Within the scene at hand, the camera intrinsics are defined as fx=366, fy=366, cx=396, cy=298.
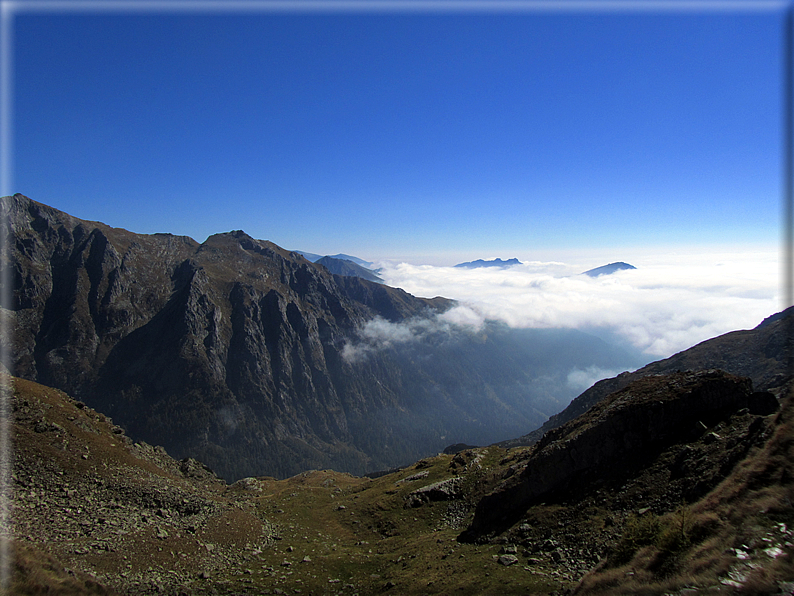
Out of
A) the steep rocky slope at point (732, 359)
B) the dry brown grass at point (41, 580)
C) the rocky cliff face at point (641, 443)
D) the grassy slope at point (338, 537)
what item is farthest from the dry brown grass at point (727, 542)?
the steep rocky slope at point (732, 359)

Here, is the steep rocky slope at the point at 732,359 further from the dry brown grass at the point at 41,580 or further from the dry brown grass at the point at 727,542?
the dry brown grass at the point at 41,580

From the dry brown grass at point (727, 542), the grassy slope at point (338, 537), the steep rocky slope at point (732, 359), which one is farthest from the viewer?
the steep rocky slope at point (732, 359)

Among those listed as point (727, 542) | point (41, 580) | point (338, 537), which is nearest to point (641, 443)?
point (727, 542)

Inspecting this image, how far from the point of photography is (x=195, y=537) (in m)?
32.8

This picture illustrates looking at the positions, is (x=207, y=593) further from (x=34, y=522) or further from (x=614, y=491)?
(x=614, y=491)

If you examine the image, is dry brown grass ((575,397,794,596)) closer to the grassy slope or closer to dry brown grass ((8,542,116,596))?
the grassy slope

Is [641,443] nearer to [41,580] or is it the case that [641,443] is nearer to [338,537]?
[338,537]

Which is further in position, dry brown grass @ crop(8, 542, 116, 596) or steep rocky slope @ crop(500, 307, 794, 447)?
steep rocky slope @ crop(500, 307, 794, 447)

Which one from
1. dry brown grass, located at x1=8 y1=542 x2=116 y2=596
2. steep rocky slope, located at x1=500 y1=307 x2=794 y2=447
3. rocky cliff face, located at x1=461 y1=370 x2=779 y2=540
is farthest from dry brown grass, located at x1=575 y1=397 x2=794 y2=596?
steep rocky slope, located at x1=500 y1=307 x2=794 y2=447

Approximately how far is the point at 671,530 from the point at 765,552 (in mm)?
4207

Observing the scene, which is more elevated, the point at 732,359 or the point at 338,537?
the point at 732,359

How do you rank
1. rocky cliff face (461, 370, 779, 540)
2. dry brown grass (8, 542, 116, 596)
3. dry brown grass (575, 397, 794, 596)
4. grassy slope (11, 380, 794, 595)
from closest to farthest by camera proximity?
dry brown grass (575, 397, 794, 596)
dry brown grass (8, 542, 116, 596)
grassy slope (11, 380, 794, 595)
rocky cliff face (461, 370, 779, 540)

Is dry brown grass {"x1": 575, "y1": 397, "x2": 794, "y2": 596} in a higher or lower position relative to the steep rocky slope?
higher

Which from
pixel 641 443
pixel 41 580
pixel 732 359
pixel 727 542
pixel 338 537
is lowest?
pixel 338 537
